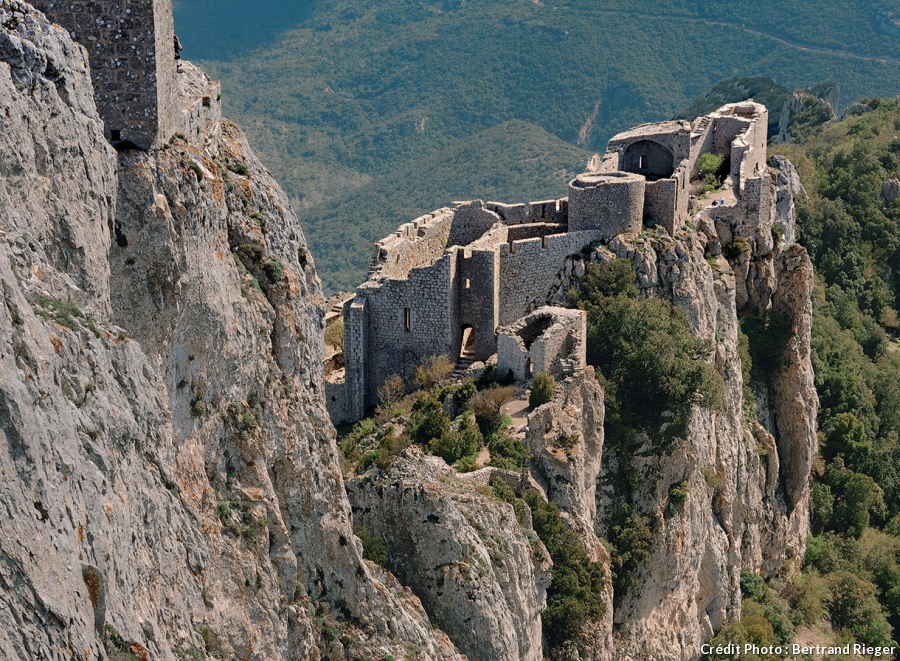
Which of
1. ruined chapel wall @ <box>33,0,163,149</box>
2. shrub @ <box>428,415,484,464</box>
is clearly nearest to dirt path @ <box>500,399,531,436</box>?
shrub @ <box>428,415,484,464</box>

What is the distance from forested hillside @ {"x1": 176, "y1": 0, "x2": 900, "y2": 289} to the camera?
11144cm

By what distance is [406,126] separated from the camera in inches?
4525

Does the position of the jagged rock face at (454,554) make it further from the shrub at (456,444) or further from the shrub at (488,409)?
the shrub at (488,409)

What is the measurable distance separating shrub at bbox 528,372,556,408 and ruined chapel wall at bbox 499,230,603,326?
4657mm

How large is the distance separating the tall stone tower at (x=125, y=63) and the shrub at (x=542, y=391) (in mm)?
18719

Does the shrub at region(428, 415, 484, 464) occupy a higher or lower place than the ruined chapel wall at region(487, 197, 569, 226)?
lower

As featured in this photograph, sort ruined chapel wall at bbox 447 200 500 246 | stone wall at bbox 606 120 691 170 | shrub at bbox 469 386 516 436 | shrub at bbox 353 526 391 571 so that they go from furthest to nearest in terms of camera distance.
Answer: stone wall at bbox 606 120 691 170 < ruined chapel wall at bbox 447 200 500 246 < shrub at bbox 469 386 516 436 < shrub at bbox 353 526 391 571

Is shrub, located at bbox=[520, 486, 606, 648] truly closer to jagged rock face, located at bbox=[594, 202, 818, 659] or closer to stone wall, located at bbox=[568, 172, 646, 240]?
jagged rock face, located at bbox=[594, 202, 818, 659]

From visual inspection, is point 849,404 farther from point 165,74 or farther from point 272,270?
point 165,74

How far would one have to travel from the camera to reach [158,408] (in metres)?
16.6

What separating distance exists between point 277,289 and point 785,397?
109ft

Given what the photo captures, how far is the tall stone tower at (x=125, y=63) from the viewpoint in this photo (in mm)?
17766

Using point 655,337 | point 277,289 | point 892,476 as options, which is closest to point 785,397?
point 892,476

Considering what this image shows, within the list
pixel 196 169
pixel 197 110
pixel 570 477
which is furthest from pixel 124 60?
pixel 570 477
